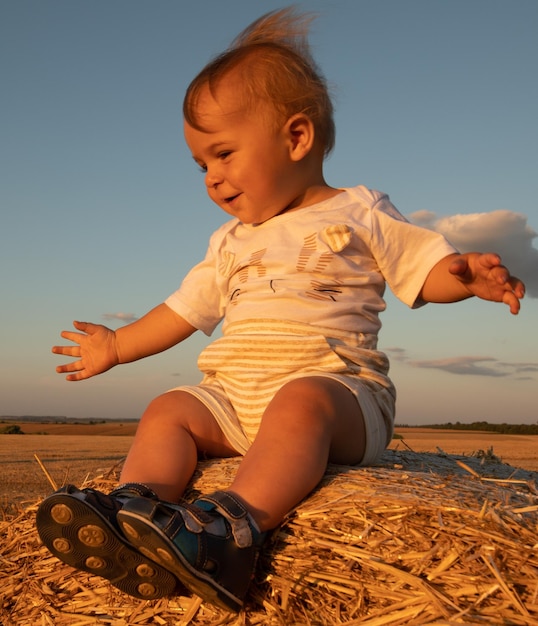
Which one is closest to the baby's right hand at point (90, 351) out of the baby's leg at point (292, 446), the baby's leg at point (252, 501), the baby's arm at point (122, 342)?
the baby's arm at point (122, 342)

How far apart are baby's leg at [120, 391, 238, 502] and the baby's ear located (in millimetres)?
1162

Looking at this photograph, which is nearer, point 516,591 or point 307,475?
point 516,591

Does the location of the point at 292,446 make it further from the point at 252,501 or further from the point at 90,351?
the point at 90,351

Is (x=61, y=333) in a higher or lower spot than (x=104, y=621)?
higher

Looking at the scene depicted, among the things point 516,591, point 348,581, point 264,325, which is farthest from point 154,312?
point 516,591

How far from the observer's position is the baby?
196 cm

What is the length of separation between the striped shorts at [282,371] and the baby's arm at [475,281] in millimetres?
366

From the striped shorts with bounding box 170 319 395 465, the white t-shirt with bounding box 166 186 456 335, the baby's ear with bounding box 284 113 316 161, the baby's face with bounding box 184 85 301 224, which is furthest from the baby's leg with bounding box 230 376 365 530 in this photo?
the baby's ear with bounding box 284 113 316 161

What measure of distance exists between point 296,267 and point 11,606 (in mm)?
1651

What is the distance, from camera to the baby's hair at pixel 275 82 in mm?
3039

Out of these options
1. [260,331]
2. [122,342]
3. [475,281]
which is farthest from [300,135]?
[122,342]

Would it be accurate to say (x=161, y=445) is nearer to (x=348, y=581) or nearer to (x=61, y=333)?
(x=348, y=581)

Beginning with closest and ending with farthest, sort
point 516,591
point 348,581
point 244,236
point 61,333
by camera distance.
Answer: point 516,591, point 348,581, point 244,236, point 61,333

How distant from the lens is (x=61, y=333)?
359 centimetres
